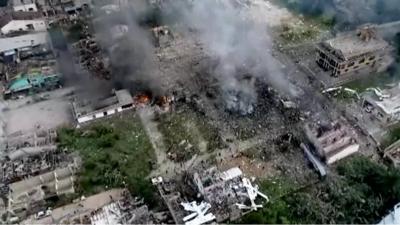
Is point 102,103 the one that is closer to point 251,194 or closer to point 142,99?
point 142,99

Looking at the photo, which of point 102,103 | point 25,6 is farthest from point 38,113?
point 25,6

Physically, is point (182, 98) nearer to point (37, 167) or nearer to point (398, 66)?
point (37, 167)

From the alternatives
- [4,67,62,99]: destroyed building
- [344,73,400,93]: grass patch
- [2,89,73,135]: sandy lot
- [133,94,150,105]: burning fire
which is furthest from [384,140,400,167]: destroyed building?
[4,67,62,99]: destroyed building

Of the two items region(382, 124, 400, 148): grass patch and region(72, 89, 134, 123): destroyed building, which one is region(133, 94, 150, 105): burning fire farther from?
region(382, 124, 400, 148): grass patch

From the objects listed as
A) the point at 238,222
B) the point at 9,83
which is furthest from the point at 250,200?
the point at 9,83

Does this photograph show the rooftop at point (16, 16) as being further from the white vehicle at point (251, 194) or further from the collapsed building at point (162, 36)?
the white vehicle at point (251, 194)

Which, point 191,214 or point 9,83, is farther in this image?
point 9,83

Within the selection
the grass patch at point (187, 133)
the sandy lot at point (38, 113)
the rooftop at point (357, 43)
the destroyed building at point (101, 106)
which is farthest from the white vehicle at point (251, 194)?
the sandy lot at point (38, 113)
